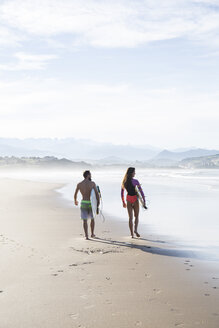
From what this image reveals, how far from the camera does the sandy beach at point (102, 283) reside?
4.78 meters

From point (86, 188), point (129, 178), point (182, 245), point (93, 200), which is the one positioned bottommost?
point (182, 245)

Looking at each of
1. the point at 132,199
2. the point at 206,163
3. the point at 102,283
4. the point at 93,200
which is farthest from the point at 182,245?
the point at 206,163

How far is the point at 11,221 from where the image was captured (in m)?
12.8

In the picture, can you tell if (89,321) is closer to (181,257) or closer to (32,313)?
(32,313)

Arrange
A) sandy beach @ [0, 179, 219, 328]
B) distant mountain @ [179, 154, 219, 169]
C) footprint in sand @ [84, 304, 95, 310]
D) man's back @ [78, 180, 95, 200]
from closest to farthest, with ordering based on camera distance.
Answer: sandy beach @ [0, 179, 219, 328], footprint in sand @ [84, 304, 95, 310], man's back @ [78, 180, 95, 200], distant mountain @ [179, 154, 219, 169]

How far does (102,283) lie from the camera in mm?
6141

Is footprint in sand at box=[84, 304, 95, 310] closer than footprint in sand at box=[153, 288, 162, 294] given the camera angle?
Yes

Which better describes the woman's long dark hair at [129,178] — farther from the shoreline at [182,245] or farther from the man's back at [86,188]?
the shoreline at [182,245]

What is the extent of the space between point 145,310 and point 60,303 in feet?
3.95

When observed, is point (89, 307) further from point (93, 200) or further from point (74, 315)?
point (93, 200)

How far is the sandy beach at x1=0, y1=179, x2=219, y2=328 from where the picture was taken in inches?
188

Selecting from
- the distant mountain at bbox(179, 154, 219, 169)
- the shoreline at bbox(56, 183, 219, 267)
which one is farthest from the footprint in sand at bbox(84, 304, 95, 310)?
the distant mountain at bbox(179, 154, 219, 169)

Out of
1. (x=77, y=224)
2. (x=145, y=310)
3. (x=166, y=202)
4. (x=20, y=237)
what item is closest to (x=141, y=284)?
(x=145, y=310)

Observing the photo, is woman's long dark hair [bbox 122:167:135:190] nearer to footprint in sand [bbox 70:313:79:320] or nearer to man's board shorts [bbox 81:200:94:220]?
man's board shorts [bbox 81:200:94:220]
